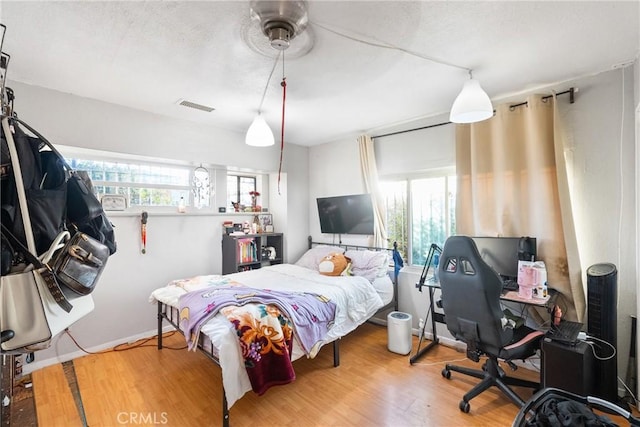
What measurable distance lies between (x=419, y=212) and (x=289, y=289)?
5.85 feet

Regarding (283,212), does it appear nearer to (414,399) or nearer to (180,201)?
(180,201)

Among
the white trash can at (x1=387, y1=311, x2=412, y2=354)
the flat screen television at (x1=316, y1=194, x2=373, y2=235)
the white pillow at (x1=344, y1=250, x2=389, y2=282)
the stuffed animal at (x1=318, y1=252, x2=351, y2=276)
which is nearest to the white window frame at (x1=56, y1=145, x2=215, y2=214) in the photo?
the flat screen television at (x1=316, y1=194, x2=373, y2=235)

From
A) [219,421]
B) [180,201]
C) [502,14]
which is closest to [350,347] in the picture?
[219,421]

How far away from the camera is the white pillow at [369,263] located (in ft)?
11.1

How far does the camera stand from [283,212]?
441 centimetres

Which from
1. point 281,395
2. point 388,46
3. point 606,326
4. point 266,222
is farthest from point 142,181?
point 606,326

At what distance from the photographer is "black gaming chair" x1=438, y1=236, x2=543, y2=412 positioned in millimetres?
1958

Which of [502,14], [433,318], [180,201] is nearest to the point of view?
[502,14]

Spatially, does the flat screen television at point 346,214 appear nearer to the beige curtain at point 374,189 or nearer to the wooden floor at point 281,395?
the beige curtain at point 374,189

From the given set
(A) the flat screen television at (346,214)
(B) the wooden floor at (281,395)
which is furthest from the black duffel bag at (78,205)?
(A) the flat screen television at (346,214)

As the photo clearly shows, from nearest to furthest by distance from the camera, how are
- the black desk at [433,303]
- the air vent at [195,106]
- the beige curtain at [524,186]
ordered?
the black desk at [433,303], the beige curtain at [524,186], the air vent at [195,106]

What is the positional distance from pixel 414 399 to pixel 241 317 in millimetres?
1439

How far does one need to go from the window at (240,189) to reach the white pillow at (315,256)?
1.19 m

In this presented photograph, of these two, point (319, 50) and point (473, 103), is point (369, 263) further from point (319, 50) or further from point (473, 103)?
point (319, 50)
